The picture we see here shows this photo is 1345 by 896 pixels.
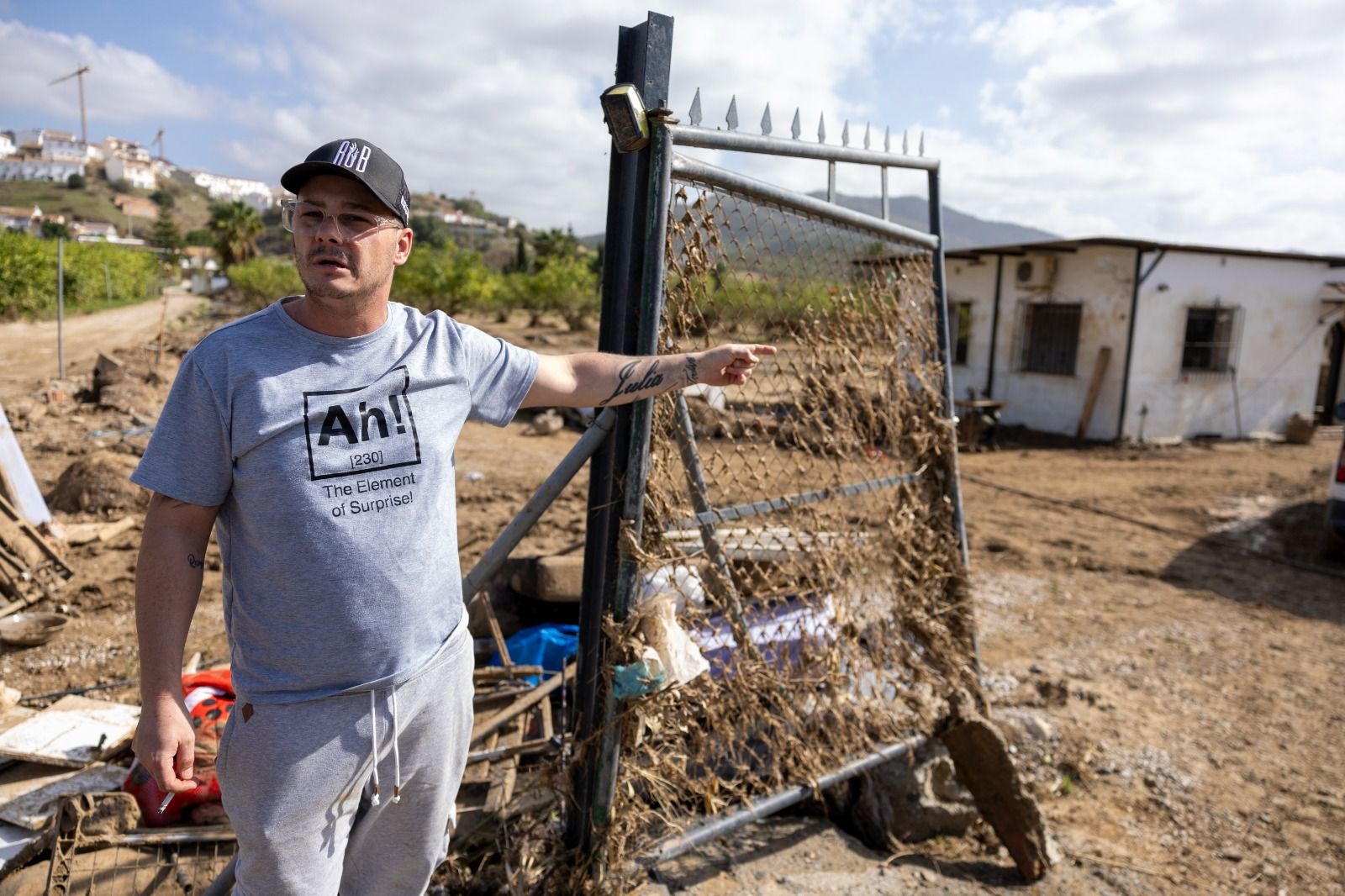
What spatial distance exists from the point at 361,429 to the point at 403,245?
0.45 m

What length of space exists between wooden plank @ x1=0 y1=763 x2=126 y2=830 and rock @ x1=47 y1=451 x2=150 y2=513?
4815 mm

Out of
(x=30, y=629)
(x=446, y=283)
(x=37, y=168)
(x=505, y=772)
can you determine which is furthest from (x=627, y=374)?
(x=37, y=168)

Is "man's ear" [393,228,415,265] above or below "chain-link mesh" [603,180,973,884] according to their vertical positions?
above

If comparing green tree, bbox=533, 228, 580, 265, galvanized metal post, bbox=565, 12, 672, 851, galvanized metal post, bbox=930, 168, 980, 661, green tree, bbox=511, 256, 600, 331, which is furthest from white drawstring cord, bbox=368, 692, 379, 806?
green tree, bbox=533, 228, 580, 265

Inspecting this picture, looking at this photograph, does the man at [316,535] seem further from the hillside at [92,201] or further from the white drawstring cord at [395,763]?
the hillside at [92,201]

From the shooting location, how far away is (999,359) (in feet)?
55.9

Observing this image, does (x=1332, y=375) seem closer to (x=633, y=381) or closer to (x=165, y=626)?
(x=633, y=381)

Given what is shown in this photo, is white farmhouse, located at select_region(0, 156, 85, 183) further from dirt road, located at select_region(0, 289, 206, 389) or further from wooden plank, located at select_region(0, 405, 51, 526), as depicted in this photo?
wooden plank, located at select_region(0, 405, 51, 526)

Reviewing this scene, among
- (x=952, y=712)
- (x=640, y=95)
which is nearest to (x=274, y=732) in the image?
(x=640, y=95)

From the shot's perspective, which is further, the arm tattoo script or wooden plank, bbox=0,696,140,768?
wooden plank, bbox=0,696,140,768

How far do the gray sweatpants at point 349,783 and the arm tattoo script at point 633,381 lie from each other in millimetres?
686

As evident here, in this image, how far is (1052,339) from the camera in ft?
52.9

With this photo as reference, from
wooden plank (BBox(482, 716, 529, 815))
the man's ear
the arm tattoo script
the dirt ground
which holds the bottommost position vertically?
A: the dirt ground

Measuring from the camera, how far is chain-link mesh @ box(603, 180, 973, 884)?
2.45 m
